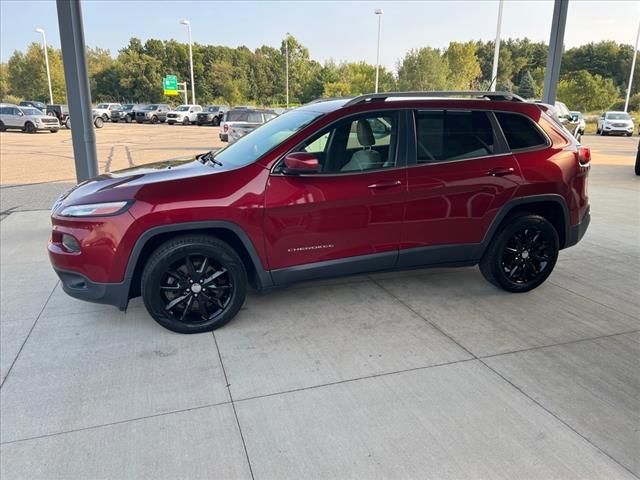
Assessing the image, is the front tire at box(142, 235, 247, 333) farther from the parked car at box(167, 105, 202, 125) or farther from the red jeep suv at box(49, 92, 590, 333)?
the parked car at box(167, 105, 202, 125)

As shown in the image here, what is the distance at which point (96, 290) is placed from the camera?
3457 millimetres

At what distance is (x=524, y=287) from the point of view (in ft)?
14.9

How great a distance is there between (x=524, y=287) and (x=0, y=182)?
11317 mm

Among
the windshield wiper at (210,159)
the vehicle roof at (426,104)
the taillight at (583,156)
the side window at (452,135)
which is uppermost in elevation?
the vehicle roof at (426,104)

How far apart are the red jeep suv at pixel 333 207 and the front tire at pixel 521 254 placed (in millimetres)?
13

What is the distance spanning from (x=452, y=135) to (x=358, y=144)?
0.84 metres

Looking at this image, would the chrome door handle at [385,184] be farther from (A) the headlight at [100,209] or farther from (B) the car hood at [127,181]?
(A) the headlight at [100,209]

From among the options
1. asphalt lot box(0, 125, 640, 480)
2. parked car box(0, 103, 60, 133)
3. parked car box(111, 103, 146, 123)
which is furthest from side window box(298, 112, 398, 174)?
parked car box(111, 103, 146, 123)

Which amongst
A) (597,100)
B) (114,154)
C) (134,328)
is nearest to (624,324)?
(134,328)

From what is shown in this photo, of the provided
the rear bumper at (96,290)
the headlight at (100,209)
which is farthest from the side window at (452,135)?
the rear bumper at (96,290)

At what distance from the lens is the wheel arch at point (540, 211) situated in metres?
4.26

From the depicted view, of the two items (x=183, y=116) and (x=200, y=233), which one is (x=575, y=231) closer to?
(x=200, y=233)

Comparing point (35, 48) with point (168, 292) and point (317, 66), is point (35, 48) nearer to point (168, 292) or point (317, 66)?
point (317, 66)

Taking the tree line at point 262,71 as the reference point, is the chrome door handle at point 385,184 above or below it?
below
